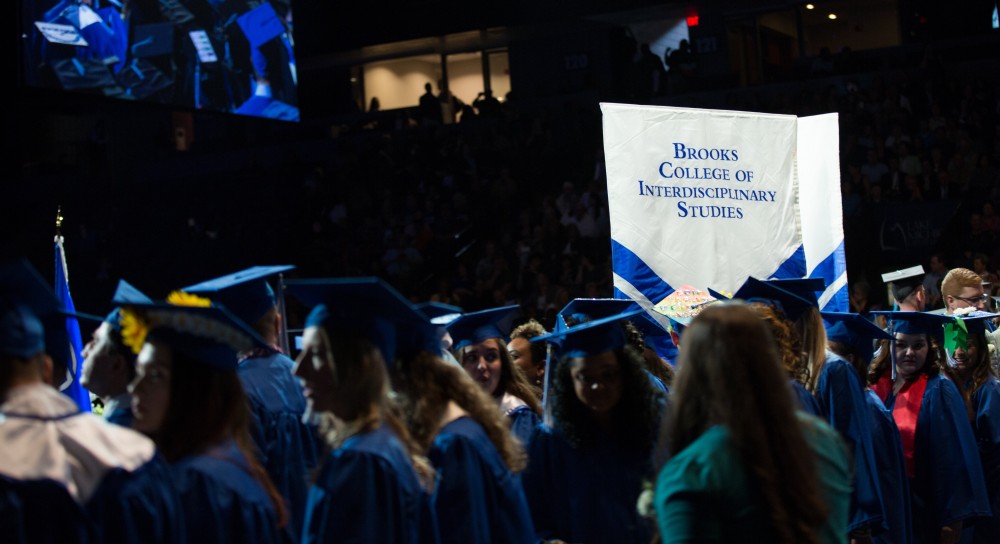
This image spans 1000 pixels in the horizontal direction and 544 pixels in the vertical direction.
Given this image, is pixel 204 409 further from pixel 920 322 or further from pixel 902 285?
pixel 902 285

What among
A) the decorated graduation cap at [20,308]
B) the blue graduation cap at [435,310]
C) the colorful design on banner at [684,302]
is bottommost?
the colorful design on banner at [684,302]

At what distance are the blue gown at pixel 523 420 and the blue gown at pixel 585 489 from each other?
73cm

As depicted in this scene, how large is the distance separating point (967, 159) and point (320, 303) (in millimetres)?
12361

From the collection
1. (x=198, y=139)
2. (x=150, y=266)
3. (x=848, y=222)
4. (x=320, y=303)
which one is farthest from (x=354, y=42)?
(x=320, y=303)

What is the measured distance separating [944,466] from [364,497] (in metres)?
4.01

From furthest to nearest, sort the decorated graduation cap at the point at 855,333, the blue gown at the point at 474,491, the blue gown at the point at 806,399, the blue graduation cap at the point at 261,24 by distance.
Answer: the blue graduation cap at the point at 261,24, the decorated graduation cap at the point at 855,333, the blue gown at the point at 806,399, the blue gown at the point at 474,491

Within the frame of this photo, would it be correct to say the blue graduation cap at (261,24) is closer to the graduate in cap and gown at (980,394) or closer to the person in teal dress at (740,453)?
the graduate in cap and gown at (980,394)

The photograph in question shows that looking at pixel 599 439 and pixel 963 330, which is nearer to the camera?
pixel 599 439

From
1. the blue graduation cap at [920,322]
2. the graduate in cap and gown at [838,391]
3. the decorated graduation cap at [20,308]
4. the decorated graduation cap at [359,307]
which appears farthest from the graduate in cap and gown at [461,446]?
the blue graduation cap at [920,322]

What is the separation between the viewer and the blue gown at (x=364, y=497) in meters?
2.84

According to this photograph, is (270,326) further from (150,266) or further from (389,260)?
(150,266)

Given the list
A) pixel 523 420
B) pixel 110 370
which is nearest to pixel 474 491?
pixel 110 370

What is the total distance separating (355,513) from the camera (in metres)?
2.84

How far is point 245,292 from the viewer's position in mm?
4480
